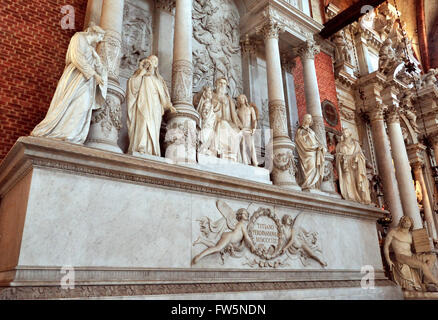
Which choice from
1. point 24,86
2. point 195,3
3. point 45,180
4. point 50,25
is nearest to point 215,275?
point 45,180

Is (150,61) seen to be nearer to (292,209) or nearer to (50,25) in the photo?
(50,25)

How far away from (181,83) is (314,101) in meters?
4.13

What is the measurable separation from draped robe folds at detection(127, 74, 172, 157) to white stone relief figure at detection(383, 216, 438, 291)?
5788 millimetres

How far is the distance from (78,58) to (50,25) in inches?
80.0

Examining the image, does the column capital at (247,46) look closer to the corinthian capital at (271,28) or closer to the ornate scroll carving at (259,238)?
the corinthian capital at (271,28)

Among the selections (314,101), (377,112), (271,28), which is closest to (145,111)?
(271,28)

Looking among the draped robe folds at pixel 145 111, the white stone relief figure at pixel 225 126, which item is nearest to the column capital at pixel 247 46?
Result: the white stone relief figure at pixel 225 126

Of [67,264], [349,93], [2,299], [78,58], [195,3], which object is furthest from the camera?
[349,93]

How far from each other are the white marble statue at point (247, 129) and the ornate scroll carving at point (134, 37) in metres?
2.15

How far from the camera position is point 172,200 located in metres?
4.54

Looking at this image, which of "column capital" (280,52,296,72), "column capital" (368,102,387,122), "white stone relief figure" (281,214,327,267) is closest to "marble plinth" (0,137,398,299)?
"white stone relief figure" (281,214,327,267)

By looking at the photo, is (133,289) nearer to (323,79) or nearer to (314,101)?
(314,101)

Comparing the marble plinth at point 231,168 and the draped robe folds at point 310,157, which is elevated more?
the draped robe folds at point 310,157

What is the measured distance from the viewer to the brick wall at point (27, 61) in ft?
17.0
